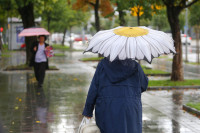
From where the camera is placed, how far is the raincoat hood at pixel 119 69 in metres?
4.04

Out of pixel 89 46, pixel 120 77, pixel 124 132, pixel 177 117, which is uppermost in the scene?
pixel 89 46

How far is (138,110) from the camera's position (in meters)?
4.11

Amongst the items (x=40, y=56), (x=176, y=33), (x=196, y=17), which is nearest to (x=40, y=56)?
(x=40, y=56)

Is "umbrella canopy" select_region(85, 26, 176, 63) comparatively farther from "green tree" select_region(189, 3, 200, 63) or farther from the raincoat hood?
"green tree" select_region(189, 3, 200, 63)

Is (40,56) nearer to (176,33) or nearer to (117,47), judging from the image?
(176,33)

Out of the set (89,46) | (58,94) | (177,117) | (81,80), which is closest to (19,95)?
(58,94)

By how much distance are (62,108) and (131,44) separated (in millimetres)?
5184

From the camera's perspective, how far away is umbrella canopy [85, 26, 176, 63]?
13.3 feet

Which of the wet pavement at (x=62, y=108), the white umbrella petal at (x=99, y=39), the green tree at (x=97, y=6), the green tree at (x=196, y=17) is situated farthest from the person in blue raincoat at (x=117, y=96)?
the green tree at (x=97, y=6)

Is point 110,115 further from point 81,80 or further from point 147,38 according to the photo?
point 81,80

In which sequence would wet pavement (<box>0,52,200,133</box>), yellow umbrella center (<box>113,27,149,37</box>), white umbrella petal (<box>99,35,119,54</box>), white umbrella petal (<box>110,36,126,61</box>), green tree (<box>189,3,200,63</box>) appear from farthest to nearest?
green tree (<box>189,3,200,63</box>) < wet pavement (<box>0,52,200,133</box>) < yellow umbrella center (<box>113,27,149,37</box>) < white umbrella petal (<box>99,35,119,54</box>) < white umbrella petal (<box>110,36,126,61</box>)

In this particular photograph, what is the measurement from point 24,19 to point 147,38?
50.3 ft

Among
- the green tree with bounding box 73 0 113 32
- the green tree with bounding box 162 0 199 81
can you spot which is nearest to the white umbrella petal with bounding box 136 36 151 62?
the green tree with bounding box 162 0 199 81

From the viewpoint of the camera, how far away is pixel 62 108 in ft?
29.6
